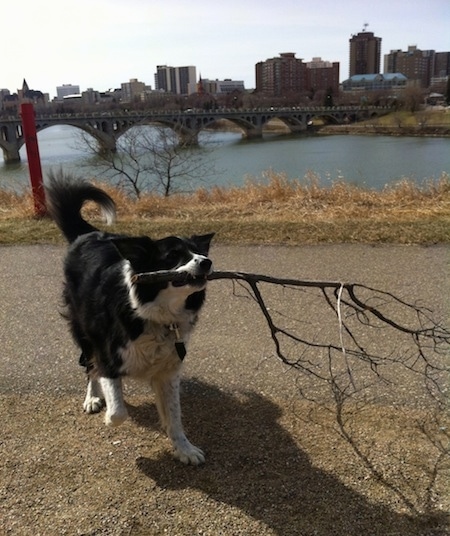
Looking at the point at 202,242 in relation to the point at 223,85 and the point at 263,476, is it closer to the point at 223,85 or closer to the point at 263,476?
the point at 263,476

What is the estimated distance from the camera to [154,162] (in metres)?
14.2

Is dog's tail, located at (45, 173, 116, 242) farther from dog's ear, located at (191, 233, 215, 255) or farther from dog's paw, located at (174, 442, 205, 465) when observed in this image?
dog's paw, located at (174, 442, 205, 465)

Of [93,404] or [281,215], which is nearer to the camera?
[93,404]

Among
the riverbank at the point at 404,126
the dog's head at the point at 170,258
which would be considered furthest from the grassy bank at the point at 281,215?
the riverbank at the point at 404,126

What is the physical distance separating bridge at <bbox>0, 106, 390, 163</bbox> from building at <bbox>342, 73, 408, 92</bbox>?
1542 inches

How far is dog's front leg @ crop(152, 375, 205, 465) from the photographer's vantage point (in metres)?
2.57

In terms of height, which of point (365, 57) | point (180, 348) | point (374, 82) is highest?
point (365, 57)

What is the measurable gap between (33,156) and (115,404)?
22.2 ft

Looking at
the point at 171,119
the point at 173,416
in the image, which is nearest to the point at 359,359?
the point at 173,416

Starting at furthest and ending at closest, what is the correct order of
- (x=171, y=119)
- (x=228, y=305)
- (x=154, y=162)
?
(x=171, y=119) < (x=154, y=162) < (x=228, y=305)

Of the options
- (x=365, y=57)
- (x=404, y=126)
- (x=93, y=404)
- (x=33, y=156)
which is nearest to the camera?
(x=93, y=404)

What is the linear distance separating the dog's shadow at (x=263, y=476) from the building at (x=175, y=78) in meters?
127

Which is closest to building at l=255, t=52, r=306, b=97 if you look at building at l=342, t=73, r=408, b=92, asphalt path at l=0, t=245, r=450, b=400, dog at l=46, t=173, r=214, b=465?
building at l=342, t=73, r=408, b=92

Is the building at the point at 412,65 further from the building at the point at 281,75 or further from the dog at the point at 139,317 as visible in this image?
the dog at the point at 139,317
